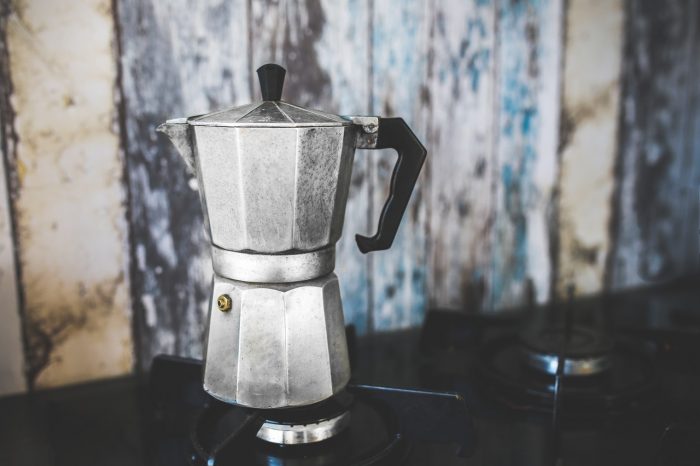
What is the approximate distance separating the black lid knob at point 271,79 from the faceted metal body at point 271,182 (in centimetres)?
7

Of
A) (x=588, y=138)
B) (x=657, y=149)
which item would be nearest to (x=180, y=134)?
(x=588, y=138)

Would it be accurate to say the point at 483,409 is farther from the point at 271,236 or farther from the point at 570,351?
the point at 271,236

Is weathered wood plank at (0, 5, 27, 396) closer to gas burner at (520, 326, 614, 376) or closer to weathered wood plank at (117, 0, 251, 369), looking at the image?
weathered wood plank at (117, 0, 251, 369)

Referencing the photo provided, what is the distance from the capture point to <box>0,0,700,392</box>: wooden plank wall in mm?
724

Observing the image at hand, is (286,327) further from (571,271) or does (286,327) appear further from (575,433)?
(571,271)

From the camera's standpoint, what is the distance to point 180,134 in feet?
1.93

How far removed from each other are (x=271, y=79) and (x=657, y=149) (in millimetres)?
867

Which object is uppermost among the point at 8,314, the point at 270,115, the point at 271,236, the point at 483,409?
the point at 270,115

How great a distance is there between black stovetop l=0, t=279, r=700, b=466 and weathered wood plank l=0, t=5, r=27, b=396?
1.2 inches

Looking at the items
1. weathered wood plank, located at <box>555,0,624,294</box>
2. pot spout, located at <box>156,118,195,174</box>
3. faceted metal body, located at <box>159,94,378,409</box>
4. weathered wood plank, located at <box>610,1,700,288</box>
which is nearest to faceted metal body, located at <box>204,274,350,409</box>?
faceted metal body, located at <box>159,94,378,409</box>

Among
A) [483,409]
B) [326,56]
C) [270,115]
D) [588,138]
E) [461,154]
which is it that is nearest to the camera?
[270,115]

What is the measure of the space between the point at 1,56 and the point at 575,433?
75 cm

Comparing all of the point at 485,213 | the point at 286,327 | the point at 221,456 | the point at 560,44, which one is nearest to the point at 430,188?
the point at 485,213

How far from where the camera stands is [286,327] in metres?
0.58
